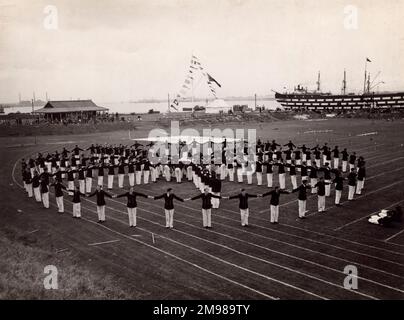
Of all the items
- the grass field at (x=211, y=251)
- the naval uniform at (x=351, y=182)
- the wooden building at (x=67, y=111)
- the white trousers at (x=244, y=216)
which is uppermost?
the wooden building at (x=67, y=111)

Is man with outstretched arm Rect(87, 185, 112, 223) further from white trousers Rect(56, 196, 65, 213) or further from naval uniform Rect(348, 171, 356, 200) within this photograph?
naval uniform Rect(348, 171, 356, 200)

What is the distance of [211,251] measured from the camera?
14.0m

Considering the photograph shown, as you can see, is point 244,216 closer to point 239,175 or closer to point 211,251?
point 211,251

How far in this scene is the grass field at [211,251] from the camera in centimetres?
1104

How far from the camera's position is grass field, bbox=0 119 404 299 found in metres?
Answer: 11.0

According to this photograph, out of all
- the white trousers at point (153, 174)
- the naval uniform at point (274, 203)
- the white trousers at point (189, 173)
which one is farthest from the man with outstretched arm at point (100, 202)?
the white trousers at point (189, 173)

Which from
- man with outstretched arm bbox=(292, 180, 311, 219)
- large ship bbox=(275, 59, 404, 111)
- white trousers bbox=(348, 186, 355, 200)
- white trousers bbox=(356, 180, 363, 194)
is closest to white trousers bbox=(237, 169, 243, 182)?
white trousers bbox=(356, 180, 363, 194)

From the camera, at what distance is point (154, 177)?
26.7 meters

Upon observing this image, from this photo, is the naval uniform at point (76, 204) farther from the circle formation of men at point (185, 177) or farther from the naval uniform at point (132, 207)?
the naval uniform at point (132, 207)

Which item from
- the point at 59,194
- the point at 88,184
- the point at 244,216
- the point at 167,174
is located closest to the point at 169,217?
the point at 244,216

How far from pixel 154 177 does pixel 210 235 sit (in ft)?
38.2

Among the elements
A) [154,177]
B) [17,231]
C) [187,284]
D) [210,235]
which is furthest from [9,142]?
[187,284]
